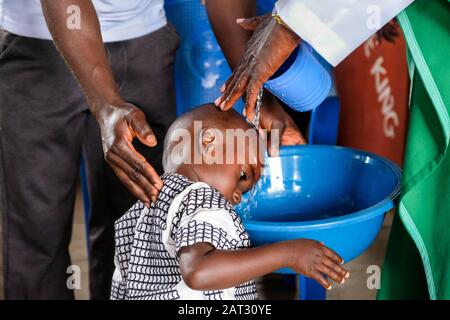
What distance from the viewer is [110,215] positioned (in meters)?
1.90

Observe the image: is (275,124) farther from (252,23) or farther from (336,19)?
(336,19)

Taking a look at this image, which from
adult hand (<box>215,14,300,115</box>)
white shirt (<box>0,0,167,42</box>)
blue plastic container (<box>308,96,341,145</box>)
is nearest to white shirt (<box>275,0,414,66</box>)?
adult hand (<box>215,14,300,115</box>)

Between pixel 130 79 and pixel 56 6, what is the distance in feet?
1.31

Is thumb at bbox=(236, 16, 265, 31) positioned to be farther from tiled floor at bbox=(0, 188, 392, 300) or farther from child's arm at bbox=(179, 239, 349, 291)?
tiled floor at bbox=(0, 188, 392, 300)

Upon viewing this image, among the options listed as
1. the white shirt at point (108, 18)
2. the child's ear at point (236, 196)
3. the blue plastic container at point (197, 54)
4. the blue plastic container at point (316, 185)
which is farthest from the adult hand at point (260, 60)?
the blue plastic container at point (197, 54)

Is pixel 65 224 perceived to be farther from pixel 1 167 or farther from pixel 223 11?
pixel 223 11

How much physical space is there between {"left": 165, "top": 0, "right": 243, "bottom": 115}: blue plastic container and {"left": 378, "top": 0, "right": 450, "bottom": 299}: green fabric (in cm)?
79

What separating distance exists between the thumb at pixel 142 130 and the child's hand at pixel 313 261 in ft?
0.94

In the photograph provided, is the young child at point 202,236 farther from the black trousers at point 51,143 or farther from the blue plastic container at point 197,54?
the blue plastic container at point 197,54

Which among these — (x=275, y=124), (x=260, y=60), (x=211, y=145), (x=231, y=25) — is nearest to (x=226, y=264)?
(x=211, y=145)

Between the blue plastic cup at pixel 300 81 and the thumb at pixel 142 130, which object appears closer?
the thumb at pixel 142 130

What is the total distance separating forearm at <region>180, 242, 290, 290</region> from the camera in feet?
3.43

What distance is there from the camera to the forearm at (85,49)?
124cm

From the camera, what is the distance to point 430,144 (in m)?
1.16
